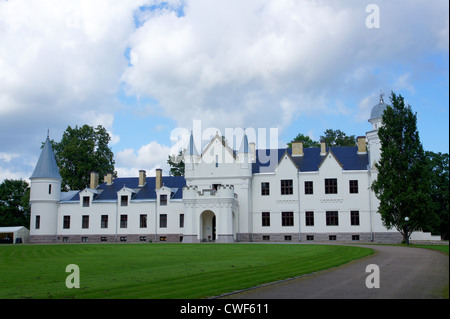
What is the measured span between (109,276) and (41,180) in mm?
42596

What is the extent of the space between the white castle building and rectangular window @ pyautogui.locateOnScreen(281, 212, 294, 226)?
0.11m

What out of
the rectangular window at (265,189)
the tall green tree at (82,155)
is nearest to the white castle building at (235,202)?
the rectangular window at (265,189)

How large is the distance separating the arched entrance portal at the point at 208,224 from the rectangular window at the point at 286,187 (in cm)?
816

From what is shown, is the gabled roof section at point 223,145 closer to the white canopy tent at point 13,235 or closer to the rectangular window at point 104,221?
the rectangular window at point 104,221

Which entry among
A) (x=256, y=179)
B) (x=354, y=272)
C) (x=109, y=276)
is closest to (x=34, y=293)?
(x=109, y=276)

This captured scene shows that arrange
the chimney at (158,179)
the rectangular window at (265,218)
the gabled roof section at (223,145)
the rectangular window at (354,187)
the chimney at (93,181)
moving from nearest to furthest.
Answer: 1. the rectangular window at (354,187)
2. the rectangular window at (265,218)
3. the gabled roof section at (223,145)
4. the chimney at (158,179)
5. the chimney at (93,181)

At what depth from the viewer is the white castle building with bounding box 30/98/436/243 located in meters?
48.9

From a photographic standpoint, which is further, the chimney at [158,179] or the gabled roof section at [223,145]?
the chimney at [158,179]

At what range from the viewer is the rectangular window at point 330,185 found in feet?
166

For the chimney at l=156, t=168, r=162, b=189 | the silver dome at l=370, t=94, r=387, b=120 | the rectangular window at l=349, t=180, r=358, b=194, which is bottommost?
the rectangular window at l=349, t=180, r=358, b=194

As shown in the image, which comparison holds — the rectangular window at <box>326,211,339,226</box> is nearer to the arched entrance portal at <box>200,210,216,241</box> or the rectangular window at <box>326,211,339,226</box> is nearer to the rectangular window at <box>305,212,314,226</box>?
the rectangular window at <box>305,212,314,226</box>

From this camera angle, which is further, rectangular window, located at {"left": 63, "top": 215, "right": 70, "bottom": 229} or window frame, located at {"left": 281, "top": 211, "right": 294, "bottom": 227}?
rectangular window, located at {"left": 63, "top": 215, "right": 70, "bottom": 229}

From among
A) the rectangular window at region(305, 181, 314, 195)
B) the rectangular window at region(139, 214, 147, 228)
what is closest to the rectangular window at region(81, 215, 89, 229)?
the rectangular window at region(139, 214, 147, 228)
